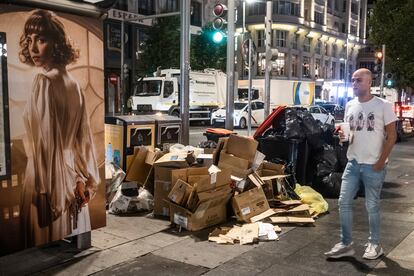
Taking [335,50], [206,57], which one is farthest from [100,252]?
[335,50]

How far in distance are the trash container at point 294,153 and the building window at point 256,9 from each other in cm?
5038

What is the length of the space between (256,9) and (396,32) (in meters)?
32.7

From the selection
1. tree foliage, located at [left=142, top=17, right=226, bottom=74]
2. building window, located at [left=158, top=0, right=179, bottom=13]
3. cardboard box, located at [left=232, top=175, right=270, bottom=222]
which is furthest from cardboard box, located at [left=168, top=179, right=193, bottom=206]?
building window, located at [left=158, top=0, right=179, bottom=13]

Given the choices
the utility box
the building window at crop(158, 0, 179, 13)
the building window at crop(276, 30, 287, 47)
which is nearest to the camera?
the utility box

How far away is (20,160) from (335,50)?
235 ft

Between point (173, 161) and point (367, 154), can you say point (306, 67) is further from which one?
point (367, 154)

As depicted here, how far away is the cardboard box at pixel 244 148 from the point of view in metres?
7.19

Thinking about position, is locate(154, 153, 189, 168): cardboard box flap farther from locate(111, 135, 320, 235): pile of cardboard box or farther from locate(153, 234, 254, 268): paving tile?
locate(153, 234, 254, 268): paving tile

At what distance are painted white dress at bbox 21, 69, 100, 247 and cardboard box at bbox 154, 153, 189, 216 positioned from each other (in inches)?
61.3

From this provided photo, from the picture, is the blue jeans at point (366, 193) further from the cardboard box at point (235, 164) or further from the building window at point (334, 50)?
the building window at point (334, 50)

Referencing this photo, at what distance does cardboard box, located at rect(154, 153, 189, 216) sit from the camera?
6695 mm

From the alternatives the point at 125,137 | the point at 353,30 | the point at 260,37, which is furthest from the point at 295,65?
the point at 125,137

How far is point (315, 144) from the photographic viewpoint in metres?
8.85

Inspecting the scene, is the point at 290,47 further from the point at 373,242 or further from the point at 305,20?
the point at 373,242
